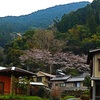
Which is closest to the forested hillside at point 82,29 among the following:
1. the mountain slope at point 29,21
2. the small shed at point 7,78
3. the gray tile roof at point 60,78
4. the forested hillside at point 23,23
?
the gray tile roof at point 60,78

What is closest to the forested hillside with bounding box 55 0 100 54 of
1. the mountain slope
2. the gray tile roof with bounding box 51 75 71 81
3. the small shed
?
the gray tile roof with bounding box 51 75 71 81

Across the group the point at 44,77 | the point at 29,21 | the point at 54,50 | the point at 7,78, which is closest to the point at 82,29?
the point at 54,50

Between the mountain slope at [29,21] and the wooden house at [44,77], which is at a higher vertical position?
the mountain slope at [29,21]

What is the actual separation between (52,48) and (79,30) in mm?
12527

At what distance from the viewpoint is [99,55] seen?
3284 cm

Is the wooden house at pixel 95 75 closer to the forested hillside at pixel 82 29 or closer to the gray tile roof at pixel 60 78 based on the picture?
the gray tile roof at pixel 60 78

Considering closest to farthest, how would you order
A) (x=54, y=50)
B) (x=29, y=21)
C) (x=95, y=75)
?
(x=95, y=75), (x=54, y=50), (x=29, y=21)

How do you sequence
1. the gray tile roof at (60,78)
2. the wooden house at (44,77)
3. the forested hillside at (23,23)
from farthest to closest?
the forested hillside at (23,23) < the wooden house at (44,77) < the gray tile roof at (60,78)

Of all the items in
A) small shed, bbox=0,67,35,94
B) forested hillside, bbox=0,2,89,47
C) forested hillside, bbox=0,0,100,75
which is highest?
forested hillside, bbox=0,2,89,47

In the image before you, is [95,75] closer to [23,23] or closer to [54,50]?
[54,50]

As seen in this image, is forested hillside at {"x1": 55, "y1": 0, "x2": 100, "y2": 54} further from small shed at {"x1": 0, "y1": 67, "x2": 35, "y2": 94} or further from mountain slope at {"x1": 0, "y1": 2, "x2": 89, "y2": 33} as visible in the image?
small shed at {"x1": 0, "y1": 67, "x2": 35, "y2": 94}

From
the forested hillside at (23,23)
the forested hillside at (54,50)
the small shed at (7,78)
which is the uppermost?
the forested hillside at (23,23)

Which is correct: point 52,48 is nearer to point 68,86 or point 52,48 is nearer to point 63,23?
point 68,86

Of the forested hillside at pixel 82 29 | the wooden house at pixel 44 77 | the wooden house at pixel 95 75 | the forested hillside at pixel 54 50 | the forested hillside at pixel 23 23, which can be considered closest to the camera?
the wooden house at pixel 95 75
